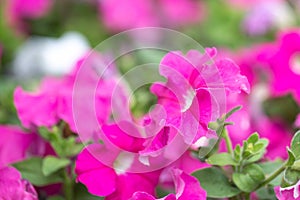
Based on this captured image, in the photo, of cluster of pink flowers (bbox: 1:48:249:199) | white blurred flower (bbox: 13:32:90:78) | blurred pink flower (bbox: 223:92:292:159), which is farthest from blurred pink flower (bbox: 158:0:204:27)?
cluster of pink flowers (bbox: 1:48:249:199)

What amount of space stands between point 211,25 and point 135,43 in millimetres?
221

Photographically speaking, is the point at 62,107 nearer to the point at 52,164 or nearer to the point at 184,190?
the point at 52,164

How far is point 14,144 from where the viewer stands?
2.13ft

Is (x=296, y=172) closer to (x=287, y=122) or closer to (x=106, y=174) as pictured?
(x=106, y=174)

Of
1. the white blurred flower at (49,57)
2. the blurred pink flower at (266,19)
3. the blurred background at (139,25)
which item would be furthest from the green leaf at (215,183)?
the blurred pink flower at (266,19)

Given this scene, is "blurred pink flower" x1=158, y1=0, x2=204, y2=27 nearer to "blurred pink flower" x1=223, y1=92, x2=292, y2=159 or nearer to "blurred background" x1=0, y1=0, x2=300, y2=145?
"blurred background" x1=0, y1=0, x2=300, y2=145

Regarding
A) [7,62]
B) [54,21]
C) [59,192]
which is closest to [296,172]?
[59,192]

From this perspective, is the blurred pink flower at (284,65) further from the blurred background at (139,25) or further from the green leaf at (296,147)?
the green leaf at (296,147)

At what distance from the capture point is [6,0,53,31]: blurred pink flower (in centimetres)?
130

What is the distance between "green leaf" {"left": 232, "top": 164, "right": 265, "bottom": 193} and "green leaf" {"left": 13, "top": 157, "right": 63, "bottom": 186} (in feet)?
0.60

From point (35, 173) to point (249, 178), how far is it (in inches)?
8.5

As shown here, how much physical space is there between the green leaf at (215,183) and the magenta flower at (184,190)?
0.03m

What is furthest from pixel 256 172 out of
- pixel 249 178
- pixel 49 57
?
pixel 49 57

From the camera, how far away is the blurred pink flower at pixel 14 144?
638 mm
